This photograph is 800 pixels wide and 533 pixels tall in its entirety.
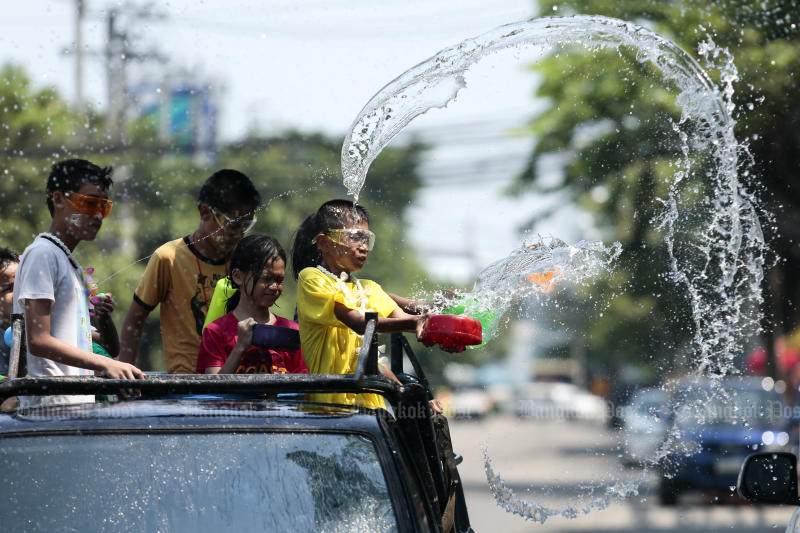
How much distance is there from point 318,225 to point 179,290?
1.05m

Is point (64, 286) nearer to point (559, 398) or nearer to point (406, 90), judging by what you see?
point (406, 90)

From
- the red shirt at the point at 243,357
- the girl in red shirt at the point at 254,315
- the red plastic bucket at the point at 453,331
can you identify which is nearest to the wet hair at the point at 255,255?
the girl in red shirt at the point at 254,315

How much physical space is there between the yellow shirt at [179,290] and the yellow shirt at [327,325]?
0.96 meters

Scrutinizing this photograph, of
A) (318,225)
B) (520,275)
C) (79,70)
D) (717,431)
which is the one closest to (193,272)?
(318,225)

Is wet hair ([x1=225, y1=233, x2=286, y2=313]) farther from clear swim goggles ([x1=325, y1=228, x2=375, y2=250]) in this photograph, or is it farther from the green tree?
the green tree

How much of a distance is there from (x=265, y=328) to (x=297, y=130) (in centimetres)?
1377

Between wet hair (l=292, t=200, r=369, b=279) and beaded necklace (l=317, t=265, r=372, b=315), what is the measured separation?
0.18 metres

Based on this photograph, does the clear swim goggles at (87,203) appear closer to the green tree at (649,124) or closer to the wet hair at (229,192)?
the wet hair at (229,192)

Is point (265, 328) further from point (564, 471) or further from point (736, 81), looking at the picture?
point (564, 471)

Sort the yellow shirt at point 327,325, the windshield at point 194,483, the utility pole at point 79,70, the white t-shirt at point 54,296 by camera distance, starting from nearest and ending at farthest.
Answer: the windshield at point 194,483
the white t-shirt at point 54,296
the yellow shirt at point 327,325
the utility pole at point 79,70

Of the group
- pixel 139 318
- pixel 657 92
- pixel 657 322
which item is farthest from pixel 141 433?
pixel 657 322

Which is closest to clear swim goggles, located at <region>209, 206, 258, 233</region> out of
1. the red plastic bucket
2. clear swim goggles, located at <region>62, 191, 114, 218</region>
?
clear swim goggles, located at <region>62, 191, 114, 218</region>

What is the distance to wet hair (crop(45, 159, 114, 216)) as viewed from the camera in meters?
4.36

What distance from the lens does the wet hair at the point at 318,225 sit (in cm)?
433
